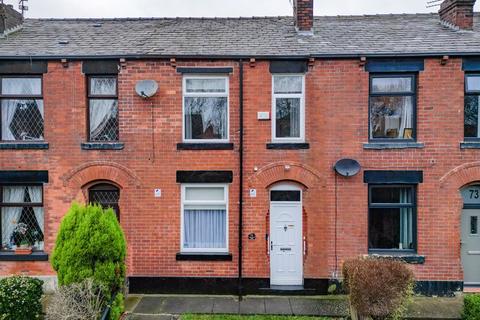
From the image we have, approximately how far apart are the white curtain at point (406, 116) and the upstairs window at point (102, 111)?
7.50m

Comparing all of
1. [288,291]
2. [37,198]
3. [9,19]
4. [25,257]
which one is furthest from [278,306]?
[9,19]

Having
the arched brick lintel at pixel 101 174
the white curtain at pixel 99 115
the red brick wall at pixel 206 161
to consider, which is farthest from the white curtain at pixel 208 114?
the white curtain at pixel 99 115

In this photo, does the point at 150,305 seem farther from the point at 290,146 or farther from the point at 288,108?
the point at 288,108

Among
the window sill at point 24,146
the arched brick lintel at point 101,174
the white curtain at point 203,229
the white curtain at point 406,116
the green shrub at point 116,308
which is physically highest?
the white curtain at point 406,116

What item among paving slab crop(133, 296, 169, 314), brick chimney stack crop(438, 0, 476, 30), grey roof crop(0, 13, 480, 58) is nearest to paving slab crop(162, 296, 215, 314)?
paving slab crop(133, 296, 169, 314)

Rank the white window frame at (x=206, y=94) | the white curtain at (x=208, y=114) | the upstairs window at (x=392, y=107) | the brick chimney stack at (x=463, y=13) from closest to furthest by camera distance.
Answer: the upstairs window at (x=392, y=107) → the white window frame at (x=206, y=94) → the white curtain at (x=208, y=114) → the brick chimney stack at (x=463, y=13)

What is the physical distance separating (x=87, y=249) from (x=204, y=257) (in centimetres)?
328

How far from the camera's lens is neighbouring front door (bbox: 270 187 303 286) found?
32.6 ft

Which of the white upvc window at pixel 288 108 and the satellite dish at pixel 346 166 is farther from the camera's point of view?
the white upvc window at pixel 288 108

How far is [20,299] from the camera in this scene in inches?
300

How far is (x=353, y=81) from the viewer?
31.8 ft

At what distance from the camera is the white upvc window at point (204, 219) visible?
9953 mm

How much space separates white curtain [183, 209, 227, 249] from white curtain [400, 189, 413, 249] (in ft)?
15.4

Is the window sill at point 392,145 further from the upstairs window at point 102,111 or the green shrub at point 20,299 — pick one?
the green shrub at point 20,299
